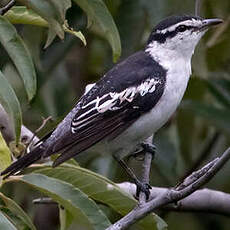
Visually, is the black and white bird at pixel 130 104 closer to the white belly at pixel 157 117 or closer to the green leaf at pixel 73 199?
the white belly at pixel 157 117

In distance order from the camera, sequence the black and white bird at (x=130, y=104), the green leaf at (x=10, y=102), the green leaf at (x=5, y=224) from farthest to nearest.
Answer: the black and white bird at (x=130, y=104) → the green leaf at (x=10, y=102) → the green leaf at (x=5, y=224)

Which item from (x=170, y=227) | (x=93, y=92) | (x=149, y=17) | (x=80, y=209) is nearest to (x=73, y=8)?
(x=149, y=17)

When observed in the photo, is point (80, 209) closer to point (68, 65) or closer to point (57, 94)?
point (57, 94)

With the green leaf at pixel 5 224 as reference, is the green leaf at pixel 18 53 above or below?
above

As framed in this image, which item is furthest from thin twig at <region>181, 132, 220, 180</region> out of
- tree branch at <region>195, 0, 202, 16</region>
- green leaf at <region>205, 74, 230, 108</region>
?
tree branch at <region>195, 0, 202, 16</region>

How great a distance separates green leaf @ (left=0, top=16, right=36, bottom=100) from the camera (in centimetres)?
337

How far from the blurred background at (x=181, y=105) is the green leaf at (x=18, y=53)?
96cm

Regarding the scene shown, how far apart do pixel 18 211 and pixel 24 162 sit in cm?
48

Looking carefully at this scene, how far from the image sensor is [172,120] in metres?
5.93

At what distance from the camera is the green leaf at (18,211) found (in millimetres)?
3258

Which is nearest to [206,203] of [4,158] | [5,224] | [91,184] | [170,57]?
[170,57]

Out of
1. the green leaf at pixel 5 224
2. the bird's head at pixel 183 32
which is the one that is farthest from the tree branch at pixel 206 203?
the green leaf at pixel 5 224

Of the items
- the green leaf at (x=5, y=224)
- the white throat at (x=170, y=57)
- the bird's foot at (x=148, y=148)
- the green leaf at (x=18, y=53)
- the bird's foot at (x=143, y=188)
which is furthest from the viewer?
the white throat at (x=170, y=57)

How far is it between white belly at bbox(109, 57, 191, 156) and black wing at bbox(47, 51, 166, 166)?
33mm
